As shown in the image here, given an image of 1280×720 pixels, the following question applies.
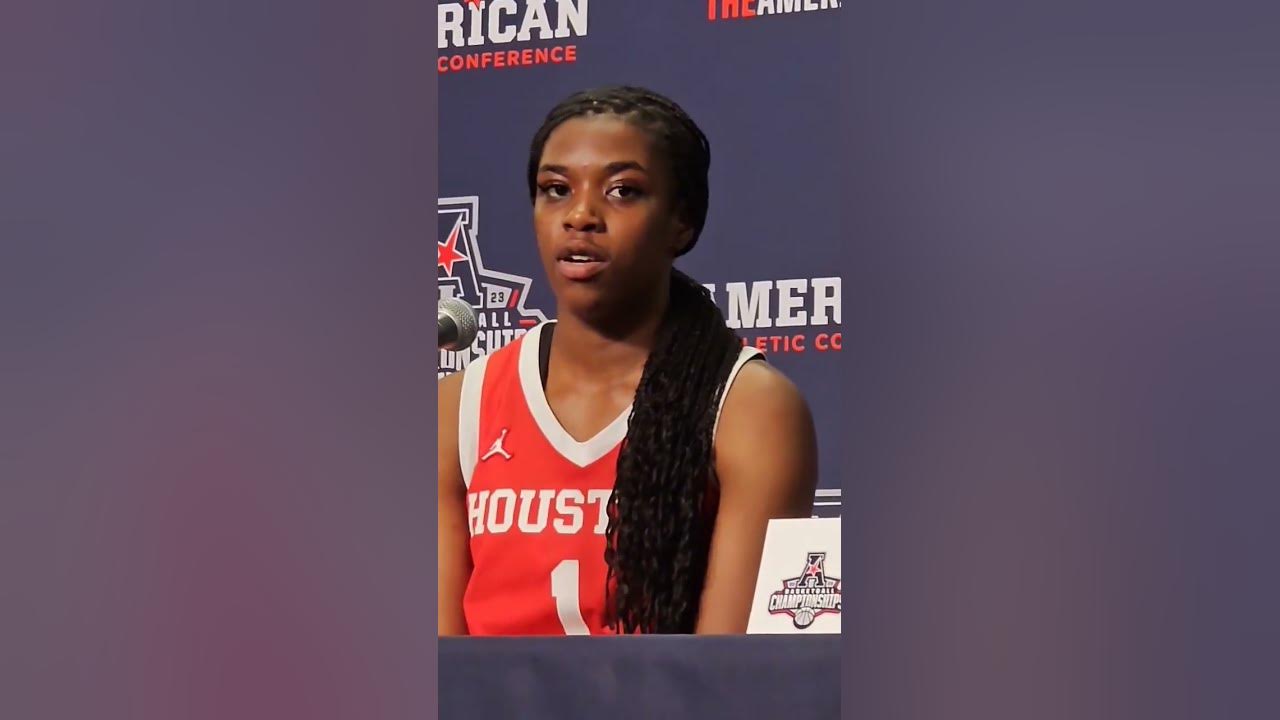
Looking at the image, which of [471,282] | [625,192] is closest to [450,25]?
[471,282]

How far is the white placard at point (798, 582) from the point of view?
1442mm

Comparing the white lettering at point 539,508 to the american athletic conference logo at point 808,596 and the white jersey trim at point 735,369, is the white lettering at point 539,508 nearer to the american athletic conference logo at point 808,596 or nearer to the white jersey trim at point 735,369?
the white jersey trim at point 735,369

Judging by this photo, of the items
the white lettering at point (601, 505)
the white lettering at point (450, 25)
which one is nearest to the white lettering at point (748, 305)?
the white lettering at point (601, 505)

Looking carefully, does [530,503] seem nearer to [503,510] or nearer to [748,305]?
[503,510]

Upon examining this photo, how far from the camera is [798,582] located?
1.50m

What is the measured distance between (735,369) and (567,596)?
44 centimetres

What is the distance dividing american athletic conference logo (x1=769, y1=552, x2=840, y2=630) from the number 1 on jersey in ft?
3.51

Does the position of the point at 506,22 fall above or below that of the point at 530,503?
above

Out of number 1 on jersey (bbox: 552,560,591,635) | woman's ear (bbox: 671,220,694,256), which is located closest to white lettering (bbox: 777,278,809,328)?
woman's ear (bbox: 671,220,694,256)

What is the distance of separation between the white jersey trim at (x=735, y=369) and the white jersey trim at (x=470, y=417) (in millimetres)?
452

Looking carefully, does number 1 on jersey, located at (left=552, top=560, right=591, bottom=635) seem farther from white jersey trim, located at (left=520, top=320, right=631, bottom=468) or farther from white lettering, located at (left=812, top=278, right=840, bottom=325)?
white lettering, located at (left=812, top=278, right=840, bottom=325)

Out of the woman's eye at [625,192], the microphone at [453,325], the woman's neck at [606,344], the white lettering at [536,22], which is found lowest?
the microphone at [453,325]
